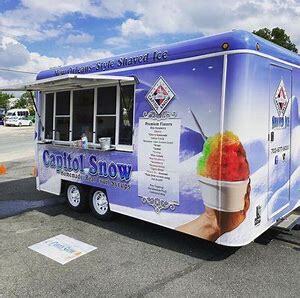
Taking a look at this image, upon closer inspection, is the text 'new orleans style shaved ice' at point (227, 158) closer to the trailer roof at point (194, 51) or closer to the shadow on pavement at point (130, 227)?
the trailer roof at point (194, 51)

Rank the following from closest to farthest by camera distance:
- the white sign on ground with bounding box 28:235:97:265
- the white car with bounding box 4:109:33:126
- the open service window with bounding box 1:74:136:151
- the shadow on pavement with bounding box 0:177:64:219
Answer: the white sign on ground with bounding box 28:235:97:265, the open service window with bounding box 1:74:136:151, the shadow on pavement with bounding box 0:177:64:219, the white car with bounding box 4:109:33:126

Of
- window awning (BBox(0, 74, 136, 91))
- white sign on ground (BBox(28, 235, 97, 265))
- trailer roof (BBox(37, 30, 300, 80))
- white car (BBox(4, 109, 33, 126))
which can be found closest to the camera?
trailer roof (BBox(37, 30, 300, 80))

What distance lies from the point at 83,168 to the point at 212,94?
3086mm

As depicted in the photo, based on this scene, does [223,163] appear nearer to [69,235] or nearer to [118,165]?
[118,165]

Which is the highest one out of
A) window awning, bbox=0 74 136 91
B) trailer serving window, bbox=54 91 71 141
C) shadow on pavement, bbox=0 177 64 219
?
window awning, bbox=0 74 136 91

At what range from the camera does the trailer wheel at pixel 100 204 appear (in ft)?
22.1

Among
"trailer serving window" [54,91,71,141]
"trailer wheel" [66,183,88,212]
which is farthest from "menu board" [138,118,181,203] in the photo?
"trailer serving window" [54,91,71,141]

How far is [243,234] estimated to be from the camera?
15.6ft

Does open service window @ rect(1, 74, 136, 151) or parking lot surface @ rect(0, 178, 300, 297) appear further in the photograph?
open service window @ rect(1, 74, 136, 151)

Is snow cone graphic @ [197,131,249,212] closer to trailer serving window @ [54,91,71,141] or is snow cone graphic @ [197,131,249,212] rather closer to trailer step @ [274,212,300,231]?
trailer step @ [274,212,300,231]

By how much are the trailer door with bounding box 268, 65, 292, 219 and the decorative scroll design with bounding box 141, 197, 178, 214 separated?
1.31m

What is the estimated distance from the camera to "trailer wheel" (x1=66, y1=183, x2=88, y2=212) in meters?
7.24

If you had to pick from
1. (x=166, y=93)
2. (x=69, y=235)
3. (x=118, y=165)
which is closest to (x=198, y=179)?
(x=166, y=93)

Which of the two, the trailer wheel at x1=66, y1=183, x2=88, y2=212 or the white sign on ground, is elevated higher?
the trailer wheel at x1=66, y1=183, x2=88, y2=212
